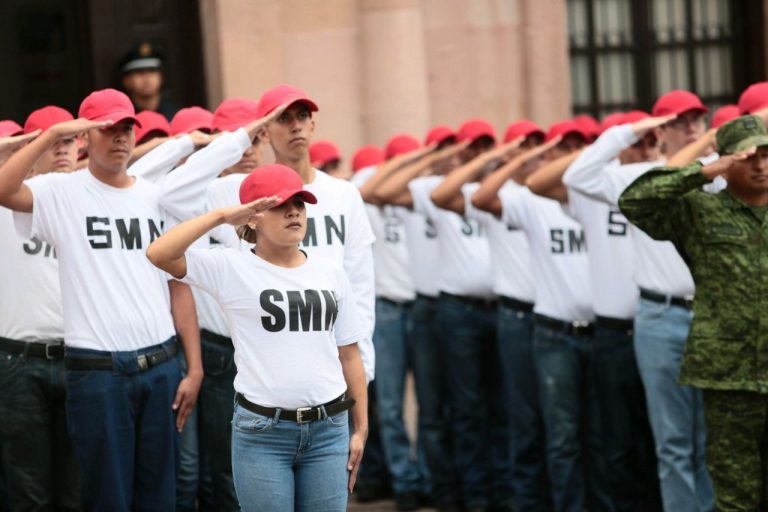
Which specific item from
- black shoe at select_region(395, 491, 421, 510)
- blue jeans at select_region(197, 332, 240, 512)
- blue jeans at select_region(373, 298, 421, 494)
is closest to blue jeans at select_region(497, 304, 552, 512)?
black shoe at select_region(395, 491, 421, 510)

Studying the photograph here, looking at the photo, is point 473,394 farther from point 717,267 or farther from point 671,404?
point 717,267

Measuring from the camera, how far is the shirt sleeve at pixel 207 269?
6941mm

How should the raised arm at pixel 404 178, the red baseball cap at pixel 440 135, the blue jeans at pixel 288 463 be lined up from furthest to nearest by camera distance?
the red baseball cap at pixel 440 135, the raised arm at pixel 404 178, the blue jeans at pixel 288 463

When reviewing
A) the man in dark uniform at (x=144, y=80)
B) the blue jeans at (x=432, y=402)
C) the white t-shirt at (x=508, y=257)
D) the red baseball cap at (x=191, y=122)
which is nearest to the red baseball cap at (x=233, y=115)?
the red baseball cap at (x=191, y=122)

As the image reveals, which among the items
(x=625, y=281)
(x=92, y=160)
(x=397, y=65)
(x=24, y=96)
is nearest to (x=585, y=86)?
(x=397, y=65)

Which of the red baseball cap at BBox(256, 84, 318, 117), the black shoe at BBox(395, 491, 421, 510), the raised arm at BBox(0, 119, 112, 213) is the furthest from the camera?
the black shoe at BBox(395, 491, 421, 510)

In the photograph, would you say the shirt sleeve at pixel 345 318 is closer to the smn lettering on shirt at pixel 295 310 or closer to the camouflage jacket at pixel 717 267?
the smn lettering on shirt at pixel 295 310

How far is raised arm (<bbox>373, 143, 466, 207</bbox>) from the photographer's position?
10.9 m

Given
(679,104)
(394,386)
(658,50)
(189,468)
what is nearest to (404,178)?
(394,386)

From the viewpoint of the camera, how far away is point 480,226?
1088 centimetres

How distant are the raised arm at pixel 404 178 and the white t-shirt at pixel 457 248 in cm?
11

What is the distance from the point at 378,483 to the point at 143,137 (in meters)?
3.47

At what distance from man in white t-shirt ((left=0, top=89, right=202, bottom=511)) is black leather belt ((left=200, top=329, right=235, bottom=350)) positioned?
0.69 meters

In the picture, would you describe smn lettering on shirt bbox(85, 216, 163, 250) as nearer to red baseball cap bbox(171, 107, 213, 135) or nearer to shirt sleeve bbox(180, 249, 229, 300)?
shirt sleeve bbox(180, 249, 229, 300)
